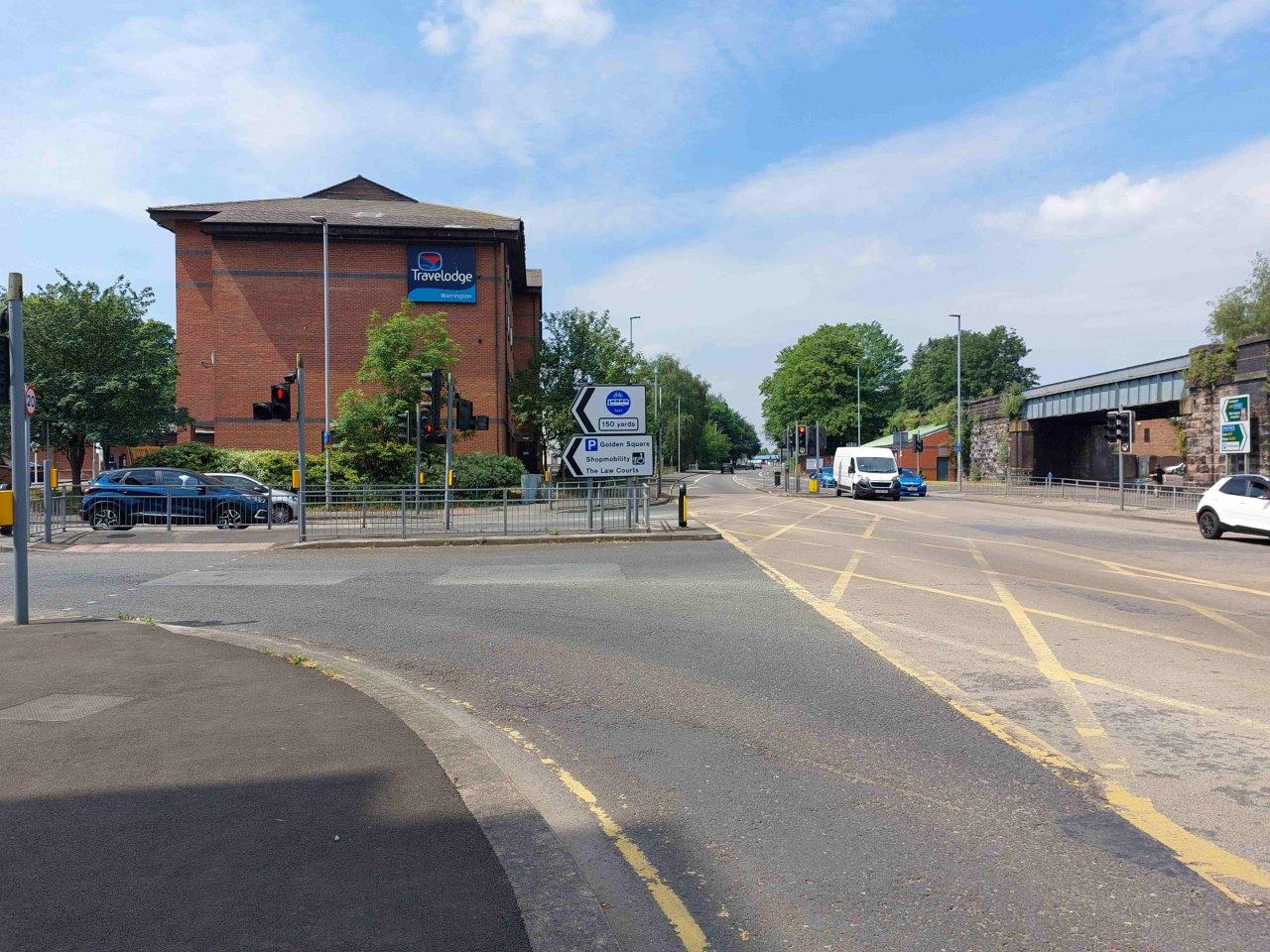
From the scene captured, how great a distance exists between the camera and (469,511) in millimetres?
21672

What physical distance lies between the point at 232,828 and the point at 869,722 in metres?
3.82

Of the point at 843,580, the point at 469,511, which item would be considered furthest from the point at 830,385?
the point at 843,580

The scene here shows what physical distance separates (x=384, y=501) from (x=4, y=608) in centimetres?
956

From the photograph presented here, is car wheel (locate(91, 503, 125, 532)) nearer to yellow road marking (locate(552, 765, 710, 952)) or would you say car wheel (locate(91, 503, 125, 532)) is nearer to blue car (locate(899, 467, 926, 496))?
yellow road marking (locate(552, 765, 710, 952))

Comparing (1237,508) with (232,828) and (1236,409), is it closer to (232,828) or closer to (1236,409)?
(1236,409)

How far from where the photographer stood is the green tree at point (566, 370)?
4750 cm

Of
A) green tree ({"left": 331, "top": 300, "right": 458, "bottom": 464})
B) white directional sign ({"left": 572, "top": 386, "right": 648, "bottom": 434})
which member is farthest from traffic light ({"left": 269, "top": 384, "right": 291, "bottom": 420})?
green tree ({"left": 331, "top": 300, "right": 458, "bottom": 464})

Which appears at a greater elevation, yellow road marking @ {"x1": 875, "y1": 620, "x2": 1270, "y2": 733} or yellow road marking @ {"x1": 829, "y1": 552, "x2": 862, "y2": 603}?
yellow road marking @ {"x1": 875, "y1": 620, "x2": 1270, "y2": 733}

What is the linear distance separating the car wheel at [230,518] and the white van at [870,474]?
27.9m

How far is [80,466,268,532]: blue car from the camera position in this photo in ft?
77.9

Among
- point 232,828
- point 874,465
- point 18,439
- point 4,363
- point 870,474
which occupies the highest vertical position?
point 4,363

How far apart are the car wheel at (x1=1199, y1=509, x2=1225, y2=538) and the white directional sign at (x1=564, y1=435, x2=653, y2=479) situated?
12735 millimetres

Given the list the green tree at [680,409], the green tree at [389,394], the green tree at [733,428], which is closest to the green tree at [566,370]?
the green tree at [389,394]

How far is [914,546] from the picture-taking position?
1912 cm
